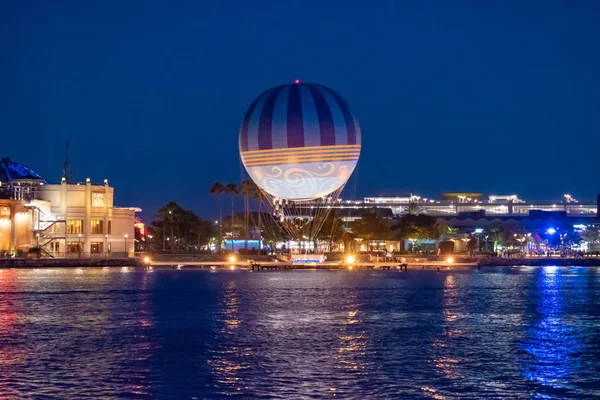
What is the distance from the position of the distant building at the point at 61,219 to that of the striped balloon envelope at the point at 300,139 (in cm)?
3779

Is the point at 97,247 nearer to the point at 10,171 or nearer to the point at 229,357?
the point at 10,171

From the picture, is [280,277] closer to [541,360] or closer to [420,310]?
[420,310]

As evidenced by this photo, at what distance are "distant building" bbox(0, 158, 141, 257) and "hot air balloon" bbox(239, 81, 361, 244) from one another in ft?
122

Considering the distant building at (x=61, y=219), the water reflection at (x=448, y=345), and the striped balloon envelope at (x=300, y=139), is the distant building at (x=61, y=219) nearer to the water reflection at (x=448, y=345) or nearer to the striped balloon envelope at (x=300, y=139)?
the striped balloon envelope at (x=300, y=139)

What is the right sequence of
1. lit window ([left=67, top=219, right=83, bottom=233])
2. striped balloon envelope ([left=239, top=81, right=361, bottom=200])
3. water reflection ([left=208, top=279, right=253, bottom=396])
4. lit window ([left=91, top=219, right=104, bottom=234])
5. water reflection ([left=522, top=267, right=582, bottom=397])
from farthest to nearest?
lit window ([left=91, top=219, right=104, bottom=234]) < lit window ([left=67, top=219, right=83, bottom=233]) < striped balloon envelope ([left=239, top=81, right=361, bottom=200]) < water reflection ([left=522, top=267, right=582, bottom=397]) < water reflection ([left=208, top=279, right=253, bottom=396])

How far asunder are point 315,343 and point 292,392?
9.01m

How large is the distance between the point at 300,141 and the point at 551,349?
131 feet

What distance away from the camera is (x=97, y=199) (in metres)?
108

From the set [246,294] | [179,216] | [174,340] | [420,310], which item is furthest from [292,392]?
[179,216]

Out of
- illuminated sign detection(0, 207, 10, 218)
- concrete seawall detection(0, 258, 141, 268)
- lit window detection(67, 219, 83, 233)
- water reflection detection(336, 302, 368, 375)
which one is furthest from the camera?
lit window detection(67, 219, 83, 233)

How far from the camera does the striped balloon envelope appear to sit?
229 feet

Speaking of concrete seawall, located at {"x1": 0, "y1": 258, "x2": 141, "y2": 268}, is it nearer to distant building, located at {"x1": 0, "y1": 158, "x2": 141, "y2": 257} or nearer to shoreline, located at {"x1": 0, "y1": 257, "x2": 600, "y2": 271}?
shoreline, located at {"x1": 0, "y1": 257, "x2": 600, "y2": 271}

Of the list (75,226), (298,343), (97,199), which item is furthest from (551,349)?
(97,199)

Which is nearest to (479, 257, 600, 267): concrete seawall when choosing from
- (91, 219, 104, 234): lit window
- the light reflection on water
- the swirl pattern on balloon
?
the swirl pattern on balloon
